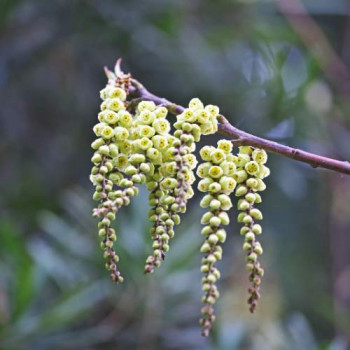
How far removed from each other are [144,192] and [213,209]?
1.69m

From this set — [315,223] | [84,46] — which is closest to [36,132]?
[84,46]

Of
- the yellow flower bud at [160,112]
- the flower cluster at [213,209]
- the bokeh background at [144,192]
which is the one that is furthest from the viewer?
the bokeh background at [144,192]

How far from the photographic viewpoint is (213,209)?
31.5 inches

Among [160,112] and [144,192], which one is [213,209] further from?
[144,192]

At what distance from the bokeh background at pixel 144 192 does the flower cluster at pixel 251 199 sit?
121cm

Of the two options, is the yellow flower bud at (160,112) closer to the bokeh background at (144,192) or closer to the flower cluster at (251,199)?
the flower cluster at (251,199)

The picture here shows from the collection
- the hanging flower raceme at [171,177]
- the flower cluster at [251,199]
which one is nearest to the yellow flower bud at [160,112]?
the hanging flower raceme at [171,177]

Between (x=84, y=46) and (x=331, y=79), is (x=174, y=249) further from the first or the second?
(x=331, y=79)

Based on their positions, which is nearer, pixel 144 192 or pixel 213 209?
pixel 213 209

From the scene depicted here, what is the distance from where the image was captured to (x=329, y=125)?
119 inches

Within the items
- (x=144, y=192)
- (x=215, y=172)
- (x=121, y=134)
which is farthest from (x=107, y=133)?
(x=144, y=192)

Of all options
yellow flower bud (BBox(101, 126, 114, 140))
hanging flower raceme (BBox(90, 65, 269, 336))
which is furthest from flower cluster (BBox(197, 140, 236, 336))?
yellow flower bud (BBox(101, 126, 114, 140))

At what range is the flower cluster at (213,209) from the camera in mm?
757

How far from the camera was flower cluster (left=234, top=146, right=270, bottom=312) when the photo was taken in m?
0.77
